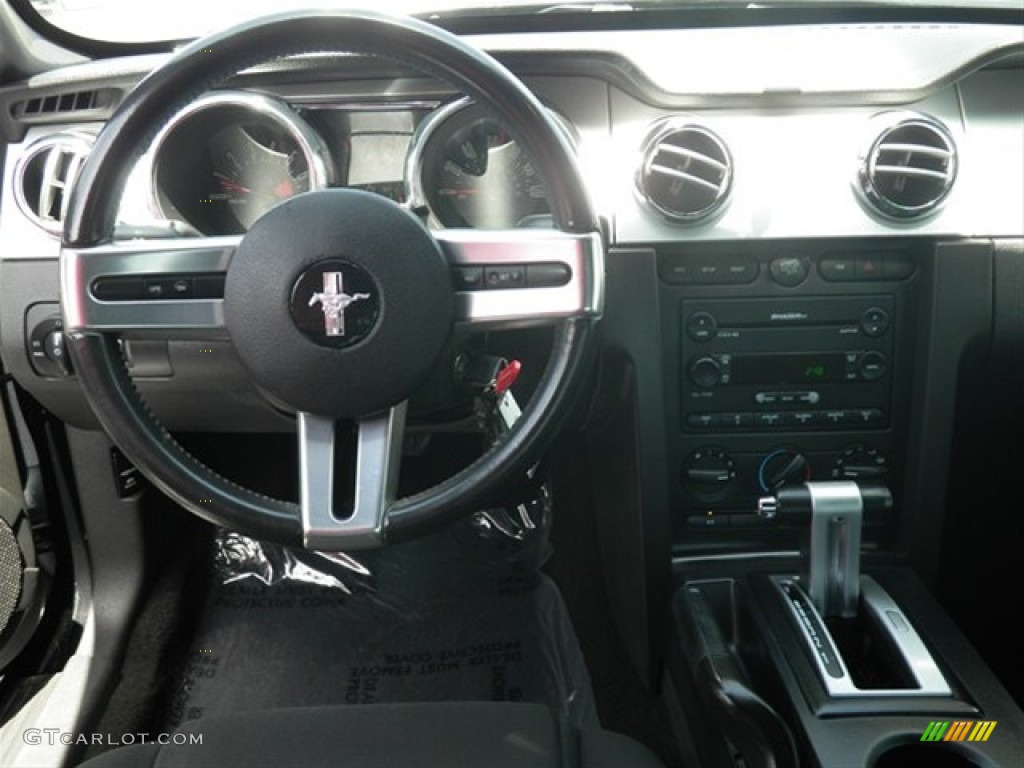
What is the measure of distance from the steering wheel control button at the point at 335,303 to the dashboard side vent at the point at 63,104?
2.32 feet

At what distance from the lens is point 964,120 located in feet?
4.85

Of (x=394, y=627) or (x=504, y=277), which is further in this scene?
(x=394, y=627)

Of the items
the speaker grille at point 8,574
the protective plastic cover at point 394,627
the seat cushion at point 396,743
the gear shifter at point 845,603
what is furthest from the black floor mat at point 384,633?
the seat cushion at point 396,743

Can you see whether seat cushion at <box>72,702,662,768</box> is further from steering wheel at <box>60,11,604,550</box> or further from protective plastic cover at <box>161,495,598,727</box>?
protective plastic cover at <box>161,495,598,727</box>

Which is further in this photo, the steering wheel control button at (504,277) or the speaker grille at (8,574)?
the speaker grille at (8,574)

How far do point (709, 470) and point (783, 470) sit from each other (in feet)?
0.39

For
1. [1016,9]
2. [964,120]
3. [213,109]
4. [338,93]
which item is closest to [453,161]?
[338,93]

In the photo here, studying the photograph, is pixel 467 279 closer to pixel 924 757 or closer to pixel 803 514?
pixel 803 514

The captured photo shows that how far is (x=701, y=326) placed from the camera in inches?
61.7

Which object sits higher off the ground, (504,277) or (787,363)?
(504,277)

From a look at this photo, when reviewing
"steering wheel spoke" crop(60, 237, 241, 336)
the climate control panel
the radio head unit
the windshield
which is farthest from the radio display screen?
"steering wheel spoke" crop(60, 237, 241, 336)

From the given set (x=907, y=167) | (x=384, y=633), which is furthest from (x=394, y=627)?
(x=907, y=167)

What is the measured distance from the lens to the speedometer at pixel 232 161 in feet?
4.44

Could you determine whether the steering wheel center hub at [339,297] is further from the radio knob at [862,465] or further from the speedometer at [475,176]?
the radio knob at [862,465]
